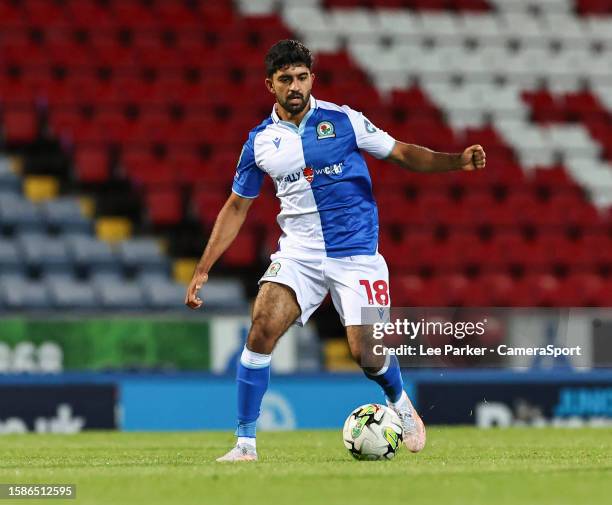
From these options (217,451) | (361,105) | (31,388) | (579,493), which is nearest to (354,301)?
(217,451)

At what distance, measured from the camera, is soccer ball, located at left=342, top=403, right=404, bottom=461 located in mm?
6699

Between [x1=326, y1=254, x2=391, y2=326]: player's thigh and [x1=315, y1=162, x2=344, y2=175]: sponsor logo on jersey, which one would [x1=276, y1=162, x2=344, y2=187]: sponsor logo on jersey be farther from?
[x1=326, y1=254, x2=391, y2=326]: player's thigh

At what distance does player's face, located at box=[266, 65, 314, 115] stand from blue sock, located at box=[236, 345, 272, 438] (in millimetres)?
1202

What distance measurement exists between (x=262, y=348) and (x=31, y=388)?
4169 mm

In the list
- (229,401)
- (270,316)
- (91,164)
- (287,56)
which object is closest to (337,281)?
(270,316)

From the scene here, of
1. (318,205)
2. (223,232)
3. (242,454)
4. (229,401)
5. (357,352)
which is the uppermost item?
(318,205)

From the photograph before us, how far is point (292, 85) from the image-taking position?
6645mm

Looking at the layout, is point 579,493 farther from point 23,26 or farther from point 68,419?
point 23,26

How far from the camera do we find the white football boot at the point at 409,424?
7113 mm

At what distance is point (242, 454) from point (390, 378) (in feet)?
2.93

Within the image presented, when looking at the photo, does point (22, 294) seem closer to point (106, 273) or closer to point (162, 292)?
point (106, 273)

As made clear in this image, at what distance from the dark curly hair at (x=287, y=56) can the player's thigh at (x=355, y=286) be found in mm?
974

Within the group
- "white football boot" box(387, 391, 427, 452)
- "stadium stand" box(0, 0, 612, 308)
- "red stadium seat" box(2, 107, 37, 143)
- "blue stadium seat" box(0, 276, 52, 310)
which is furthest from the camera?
"red stadium seat" box(2, 107, 37, 143)

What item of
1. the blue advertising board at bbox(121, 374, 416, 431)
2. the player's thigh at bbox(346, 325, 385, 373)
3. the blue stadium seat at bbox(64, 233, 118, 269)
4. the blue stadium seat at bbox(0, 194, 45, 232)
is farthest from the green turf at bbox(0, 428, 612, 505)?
the blue stadium seat at bbox(0, 194, 45, 232)
